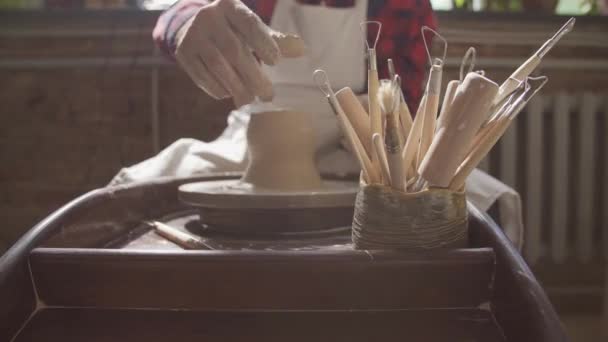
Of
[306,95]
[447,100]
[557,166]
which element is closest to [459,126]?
[447,100]

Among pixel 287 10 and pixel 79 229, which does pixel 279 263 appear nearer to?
pixel 79 229

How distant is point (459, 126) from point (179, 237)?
0.31 metres

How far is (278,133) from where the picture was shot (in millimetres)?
693

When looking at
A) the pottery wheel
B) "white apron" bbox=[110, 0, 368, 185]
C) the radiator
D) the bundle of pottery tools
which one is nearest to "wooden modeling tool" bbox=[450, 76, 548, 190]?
the bundle of pottery tools

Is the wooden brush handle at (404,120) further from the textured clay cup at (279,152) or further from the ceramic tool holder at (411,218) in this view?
the textured clay cup at (279,152)

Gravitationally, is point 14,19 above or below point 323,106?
Answer: above

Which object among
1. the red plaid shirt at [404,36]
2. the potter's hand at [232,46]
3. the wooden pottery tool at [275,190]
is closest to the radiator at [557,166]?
the red plaid shirt at [404,36]

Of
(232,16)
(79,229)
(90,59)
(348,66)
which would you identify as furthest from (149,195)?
(90,59)

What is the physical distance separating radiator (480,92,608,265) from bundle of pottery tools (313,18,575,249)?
140 centimetres

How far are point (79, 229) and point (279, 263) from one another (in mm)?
279

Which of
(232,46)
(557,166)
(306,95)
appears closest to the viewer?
(232,46)

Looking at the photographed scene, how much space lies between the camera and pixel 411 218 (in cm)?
44

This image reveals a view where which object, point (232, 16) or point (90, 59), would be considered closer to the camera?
point (232, 16)

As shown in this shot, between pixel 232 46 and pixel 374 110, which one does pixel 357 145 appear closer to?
pixel 374 110
